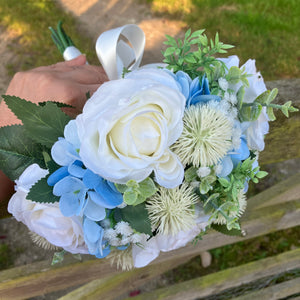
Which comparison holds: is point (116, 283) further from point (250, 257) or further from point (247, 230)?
point (250, 257)

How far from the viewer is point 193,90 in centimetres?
52

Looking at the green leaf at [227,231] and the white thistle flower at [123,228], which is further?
the green leaf at [227,231]

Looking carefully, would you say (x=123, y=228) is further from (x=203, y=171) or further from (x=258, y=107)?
(x=258, y=107)

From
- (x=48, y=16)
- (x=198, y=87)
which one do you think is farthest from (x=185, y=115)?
(x=48, y=16)

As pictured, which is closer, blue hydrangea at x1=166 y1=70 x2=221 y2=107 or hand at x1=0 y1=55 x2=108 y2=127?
blue hydrangea at x1=166 y1=70 x2=221 y2=107

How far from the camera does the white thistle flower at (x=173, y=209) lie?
1.63ft

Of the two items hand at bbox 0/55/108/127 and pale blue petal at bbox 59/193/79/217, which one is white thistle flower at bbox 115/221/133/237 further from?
hand at bbox 0/55/108/127

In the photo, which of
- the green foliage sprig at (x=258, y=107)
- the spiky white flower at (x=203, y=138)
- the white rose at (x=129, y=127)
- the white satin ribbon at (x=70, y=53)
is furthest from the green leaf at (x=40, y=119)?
the white satin ribbon at (x=70, y=53)

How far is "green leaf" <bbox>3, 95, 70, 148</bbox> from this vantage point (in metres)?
0.50

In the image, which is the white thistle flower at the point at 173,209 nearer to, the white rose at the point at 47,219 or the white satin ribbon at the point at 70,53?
the white rose at the point at 47,219

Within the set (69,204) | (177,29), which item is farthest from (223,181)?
(177,29)

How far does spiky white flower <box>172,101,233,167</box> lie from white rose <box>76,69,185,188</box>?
42 mm

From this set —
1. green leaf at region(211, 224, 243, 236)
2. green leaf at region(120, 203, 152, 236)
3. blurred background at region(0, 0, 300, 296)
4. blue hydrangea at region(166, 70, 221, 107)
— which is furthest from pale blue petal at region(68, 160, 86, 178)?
blurred background at region(0, 0, 300, 296)

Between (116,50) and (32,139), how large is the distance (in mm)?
497
